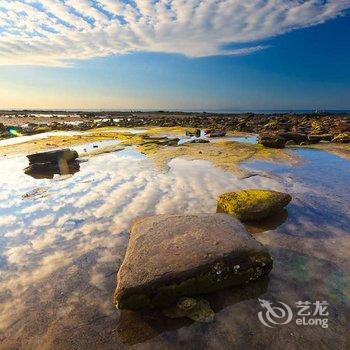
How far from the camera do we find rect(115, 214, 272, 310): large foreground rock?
4.55m

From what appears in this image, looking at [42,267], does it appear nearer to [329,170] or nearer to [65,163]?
[65,163]

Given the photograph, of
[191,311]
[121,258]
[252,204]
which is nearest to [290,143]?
[252,204]

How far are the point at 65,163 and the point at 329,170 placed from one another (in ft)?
37.8

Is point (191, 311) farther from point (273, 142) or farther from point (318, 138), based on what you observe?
point (318, 138)

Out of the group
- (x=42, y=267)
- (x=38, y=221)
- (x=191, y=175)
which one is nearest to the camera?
(x=42, y=267)

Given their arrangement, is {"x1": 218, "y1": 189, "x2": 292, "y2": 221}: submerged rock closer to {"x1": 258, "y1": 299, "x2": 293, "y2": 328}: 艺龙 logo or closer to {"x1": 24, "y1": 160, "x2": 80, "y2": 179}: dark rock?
{"x1": 258, "y1": 299, "x2": 293, "y2": 328}: 艺龙 logo

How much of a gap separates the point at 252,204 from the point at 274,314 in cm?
349

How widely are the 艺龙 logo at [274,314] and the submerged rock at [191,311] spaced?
0.71m

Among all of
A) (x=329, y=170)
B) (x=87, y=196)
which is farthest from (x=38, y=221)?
(x=329, y=170)

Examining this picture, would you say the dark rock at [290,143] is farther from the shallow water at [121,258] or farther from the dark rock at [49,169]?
the dark rock at [49,169]

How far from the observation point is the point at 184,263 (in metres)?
4.86

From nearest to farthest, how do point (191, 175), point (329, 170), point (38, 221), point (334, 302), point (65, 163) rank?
point (334, 302), point (38, 221), point (191, 175), point (329, 170), point (65, 163)

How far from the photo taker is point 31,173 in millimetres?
13188

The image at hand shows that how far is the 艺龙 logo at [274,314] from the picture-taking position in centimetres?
443
